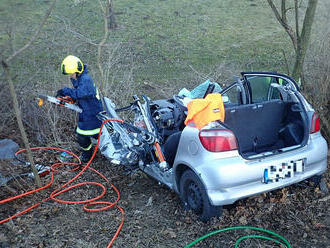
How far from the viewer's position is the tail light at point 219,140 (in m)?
3.56

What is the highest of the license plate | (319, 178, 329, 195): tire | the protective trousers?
the license plate

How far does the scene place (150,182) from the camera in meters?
5.14

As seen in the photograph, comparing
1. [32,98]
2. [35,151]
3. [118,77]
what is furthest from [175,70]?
[35,151]

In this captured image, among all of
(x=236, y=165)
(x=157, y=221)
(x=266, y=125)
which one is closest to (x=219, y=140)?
(x=236, y=165)

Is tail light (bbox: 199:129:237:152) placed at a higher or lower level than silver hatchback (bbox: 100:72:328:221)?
higher

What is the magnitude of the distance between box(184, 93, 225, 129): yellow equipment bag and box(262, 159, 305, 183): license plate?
75 cm

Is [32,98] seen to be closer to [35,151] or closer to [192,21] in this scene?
[35,151]

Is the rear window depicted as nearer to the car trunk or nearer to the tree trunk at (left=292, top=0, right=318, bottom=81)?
the car trunk

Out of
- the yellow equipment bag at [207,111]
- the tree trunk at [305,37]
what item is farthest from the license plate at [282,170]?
the tree trunk at [305,37]

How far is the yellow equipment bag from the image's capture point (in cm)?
371

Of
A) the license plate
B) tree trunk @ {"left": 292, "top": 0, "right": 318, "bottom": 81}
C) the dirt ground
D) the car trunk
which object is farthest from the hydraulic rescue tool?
tree trunk @ {"left": 292, "top": 0, "right": 318, "bottom": 81}

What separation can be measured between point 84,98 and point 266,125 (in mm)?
2987

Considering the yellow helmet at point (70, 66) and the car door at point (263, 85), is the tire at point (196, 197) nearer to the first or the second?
the car door at point (263, 85)

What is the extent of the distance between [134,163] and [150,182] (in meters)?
0.45
